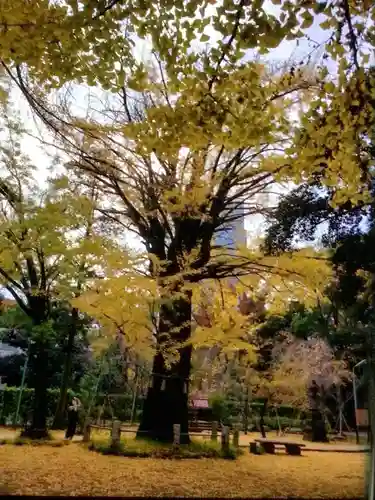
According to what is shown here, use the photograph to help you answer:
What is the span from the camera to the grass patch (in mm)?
2256

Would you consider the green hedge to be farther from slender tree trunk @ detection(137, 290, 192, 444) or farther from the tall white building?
the tall white building

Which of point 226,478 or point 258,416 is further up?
point 258,416

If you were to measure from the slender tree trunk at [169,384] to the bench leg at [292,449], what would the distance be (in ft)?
2.16

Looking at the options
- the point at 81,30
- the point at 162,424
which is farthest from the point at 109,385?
the point at 81,30

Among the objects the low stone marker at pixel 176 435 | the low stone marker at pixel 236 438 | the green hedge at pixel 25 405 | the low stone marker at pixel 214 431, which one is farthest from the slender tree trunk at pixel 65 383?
the low stone marker at pixel 236 438

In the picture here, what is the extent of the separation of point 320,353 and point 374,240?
70 cm

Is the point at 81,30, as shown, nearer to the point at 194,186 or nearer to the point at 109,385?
the point at 194,186

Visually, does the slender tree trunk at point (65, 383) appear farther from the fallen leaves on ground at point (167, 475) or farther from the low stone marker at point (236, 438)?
the low stone marker at point (236, 438)

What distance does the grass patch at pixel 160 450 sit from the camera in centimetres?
226

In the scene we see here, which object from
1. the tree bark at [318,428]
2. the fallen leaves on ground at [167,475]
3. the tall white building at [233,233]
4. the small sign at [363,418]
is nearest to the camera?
the small sign at [363,418]

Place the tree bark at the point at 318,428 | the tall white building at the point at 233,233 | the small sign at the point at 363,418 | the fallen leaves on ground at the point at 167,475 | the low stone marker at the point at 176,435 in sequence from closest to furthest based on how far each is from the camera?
the small sign at the point at 363,418
the fallen leaves on ground at the point at 167,475
the tree bark at the point at 318,428
the low stone marker at the point at 176,435
the tall white building at the point at 233,233

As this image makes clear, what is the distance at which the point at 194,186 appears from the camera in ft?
9.78

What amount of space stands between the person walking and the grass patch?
163mm

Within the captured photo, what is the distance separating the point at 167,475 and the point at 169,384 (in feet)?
2.63
